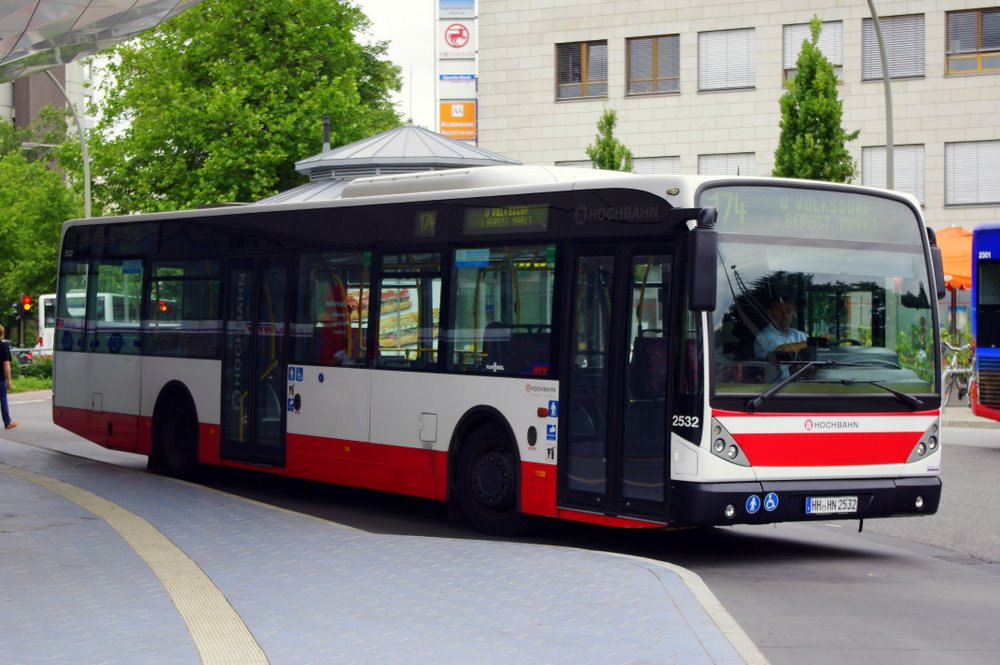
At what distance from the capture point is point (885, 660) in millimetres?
7707

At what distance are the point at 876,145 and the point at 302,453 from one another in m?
31.0

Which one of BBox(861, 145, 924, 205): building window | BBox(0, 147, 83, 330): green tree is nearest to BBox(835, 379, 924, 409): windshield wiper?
BBox(861, 145, 924, 205): building window

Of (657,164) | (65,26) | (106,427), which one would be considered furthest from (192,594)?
(657,164)

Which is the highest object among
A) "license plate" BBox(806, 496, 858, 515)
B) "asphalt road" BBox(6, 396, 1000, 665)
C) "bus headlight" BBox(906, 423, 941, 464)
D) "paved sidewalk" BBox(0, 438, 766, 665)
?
"bus headlight" BBox(906, 423, 941, 464)

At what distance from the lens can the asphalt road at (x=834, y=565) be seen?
27.0 feet

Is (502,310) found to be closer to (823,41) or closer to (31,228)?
(823,41)

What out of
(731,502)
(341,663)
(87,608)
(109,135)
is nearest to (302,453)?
(731,502)

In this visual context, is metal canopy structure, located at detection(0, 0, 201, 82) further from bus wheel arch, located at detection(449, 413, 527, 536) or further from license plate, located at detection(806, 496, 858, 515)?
license plate, located at detection(806, 496, 858, 515)

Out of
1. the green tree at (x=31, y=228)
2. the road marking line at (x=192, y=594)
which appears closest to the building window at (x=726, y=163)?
the green tree at (x=31, y=228)

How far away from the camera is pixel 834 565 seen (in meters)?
11.3

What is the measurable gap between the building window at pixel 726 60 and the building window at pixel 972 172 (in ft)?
20.2

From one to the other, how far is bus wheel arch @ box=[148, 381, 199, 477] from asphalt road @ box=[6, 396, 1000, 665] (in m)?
0.51

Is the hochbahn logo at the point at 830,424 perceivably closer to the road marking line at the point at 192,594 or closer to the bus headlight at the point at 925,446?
the bus headlight at the point at 925,446

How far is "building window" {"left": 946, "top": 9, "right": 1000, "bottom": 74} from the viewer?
4178 cm
